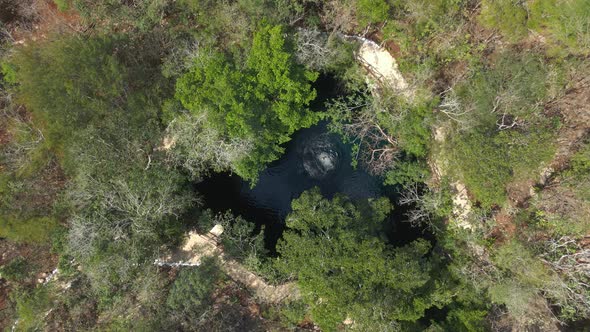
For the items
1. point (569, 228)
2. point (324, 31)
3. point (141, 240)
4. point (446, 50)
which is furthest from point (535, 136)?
point (141, 240)

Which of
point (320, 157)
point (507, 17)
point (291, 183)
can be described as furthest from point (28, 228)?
point (507, 17)

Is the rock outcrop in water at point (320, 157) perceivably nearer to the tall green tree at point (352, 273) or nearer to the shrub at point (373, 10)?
the tall green tree at point (352, 273)

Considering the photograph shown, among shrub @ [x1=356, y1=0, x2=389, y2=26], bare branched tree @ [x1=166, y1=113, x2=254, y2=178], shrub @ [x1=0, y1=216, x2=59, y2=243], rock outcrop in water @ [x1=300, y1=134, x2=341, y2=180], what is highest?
shrub @ [x1=356, y1=0, x2=389, y2=26]

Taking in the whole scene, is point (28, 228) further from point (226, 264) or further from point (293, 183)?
point (293, 183)

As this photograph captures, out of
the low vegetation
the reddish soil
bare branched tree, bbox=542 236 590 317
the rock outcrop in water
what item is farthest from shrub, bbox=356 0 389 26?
the reddish soil

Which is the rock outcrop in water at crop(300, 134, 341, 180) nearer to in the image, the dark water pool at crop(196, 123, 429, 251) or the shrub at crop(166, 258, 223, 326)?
the dark water pool at crop(196, 123, 429, 251)

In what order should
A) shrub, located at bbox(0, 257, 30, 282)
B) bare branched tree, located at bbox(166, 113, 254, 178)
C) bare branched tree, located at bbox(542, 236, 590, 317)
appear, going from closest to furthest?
bare branched tree, located at bbox(542, 236, 590, 317)
bare branched tree, located at bbox(166, 113, 254, 178)
shrub, located at bbox(0, 257, 30, 282)

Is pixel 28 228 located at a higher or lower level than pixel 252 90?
lower

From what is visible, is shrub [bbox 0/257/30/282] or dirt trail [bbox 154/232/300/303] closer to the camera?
shrub [bbox 0/257/30/282]
